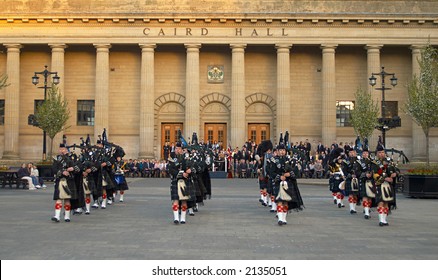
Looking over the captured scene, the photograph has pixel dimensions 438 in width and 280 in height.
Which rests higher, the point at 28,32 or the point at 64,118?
the point at 28,32

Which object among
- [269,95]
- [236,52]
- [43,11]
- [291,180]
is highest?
[43,11]

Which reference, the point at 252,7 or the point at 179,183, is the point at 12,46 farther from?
the point at 179,183

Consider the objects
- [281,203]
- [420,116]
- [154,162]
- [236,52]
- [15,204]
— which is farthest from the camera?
[236,52]

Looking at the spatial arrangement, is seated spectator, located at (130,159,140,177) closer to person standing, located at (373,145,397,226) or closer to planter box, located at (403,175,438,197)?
planter box, located at (403,175,438,197)

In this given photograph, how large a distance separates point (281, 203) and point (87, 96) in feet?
117

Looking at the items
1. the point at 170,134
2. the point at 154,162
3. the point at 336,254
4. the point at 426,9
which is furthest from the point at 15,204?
the point at 426,9

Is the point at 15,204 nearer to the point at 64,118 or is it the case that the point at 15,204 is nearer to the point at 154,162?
the point at 64,118

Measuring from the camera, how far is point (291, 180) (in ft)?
50.3

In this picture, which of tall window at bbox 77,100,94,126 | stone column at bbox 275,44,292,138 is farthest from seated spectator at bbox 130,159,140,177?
stone column at bbox 275,44,292,138

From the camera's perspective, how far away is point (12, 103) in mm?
46625

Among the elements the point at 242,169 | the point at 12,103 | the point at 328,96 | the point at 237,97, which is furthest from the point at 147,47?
the point at 328,96

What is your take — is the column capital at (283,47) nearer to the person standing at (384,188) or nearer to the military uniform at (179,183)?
the person standing at (384,188)

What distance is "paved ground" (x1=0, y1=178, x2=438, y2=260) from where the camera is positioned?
10.6 meters

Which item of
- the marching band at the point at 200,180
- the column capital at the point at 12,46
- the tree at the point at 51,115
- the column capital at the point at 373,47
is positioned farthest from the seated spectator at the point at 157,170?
the marching band at the point at 200,180
